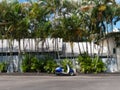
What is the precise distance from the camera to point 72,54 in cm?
4625

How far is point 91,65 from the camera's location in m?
39.6

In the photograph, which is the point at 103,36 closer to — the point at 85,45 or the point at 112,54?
the point at 112,54

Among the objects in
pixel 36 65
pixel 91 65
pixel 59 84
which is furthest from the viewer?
pixel 36 65

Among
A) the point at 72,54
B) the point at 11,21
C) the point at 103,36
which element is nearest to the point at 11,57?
the point at 11,21

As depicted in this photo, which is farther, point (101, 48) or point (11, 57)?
point (101, 48)

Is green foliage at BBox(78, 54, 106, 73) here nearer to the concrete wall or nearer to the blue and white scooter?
the blue and white scooter

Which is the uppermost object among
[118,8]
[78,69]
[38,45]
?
[118,8]

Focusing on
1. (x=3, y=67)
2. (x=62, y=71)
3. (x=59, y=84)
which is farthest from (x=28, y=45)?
(x=59, y=84)

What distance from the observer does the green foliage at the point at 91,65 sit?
39.4 m

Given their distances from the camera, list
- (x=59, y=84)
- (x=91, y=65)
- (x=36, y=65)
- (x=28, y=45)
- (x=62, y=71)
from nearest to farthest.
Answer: (x=59, y=84) < (x=62, y=71) < (x=91, y=65) < (x=36, y=65) < (x=28, y=45)

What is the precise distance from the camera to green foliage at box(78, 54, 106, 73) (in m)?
39.4

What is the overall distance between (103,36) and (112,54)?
3.19 metres

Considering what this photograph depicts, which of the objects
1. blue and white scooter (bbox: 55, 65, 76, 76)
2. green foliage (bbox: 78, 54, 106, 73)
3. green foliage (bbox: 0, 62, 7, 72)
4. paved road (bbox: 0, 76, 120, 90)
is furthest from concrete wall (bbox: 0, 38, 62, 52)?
paved road (bbox: 0, 76, 120, 90)

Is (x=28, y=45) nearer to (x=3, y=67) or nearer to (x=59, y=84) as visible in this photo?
(x=3, y=67)
